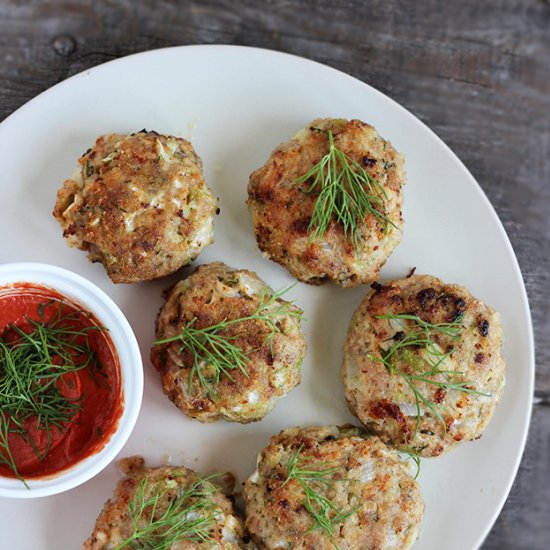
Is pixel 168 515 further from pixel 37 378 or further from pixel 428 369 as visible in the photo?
pixel 428 369

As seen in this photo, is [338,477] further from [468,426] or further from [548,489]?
[548,489]

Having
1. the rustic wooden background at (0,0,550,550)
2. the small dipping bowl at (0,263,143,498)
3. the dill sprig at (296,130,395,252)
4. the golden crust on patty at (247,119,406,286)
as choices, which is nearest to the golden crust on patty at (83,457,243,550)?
A: the small dipping bowl at (0,263,143,498)

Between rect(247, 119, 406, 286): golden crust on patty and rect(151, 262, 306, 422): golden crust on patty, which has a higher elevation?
rect(247, 119, 406, 286): golden crust on patty

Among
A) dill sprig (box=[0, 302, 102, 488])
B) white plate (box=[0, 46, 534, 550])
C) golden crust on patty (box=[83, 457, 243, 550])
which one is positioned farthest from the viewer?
white plate (box=[0, 46, 534, 550])

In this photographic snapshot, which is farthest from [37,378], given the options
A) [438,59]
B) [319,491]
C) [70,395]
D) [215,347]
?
[438,59]

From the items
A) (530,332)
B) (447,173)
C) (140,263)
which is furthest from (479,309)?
(140,263)

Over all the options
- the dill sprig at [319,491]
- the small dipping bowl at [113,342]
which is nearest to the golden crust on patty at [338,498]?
the dill sprig at [319,491]

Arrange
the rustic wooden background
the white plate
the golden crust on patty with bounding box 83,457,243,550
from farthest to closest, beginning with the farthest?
the rustic wooden background → the white plate → the golden crust on patty with bounding box 83,457,243,550

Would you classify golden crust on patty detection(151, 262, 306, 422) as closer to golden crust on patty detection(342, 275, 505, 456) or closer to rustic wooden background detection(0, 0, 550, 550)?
golden crust on patty detection(342, 275, 505, 456)
